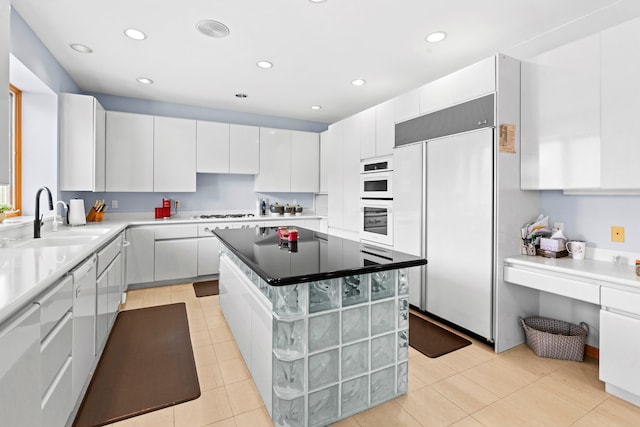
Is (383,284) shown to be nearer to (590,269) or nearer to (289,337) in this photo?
(289,337)

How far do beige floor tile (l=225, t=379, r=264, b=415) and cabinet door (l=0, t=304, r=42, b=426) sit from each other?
0.94 m

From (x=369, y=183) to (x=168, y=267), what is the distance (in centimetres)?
284

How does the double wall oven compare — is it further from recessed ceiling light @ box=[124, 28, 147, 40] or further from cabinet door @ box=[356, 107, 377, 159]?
recessed ceiling light @ box=[124, 28, 147, 40]

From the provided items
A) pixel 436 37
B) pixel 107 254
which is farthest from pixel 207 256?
pixel 436 37

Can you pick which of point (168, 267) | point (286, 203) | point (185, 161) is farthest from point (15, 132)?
point (286, 203)

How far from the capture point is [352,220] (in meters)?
4.32

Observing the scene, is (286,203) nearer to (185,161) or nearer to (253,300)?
(185,161)

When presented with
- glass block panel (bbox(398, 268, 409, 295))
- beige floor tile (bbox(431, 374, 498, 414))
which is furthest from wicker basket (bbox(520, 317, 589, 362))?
glass block panel (bbox(398, 268, 409, 295))

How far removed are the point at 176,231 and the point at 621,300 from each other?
14.4ft

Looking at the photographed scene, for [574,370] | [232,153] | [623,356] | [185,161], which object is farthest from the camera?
[232,153]

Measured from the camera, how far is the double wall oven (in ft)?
11.8

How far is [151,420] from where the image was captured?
5.76 ft

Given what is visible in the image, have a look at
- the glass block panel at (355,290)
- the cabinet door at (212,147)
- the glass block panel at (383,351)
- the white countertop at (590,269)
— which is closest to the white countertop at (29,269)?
the glass block panel at (355,290)

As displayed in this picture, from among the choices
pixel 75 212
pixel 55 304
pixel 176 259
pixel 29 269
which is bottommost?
pixel 176 259
